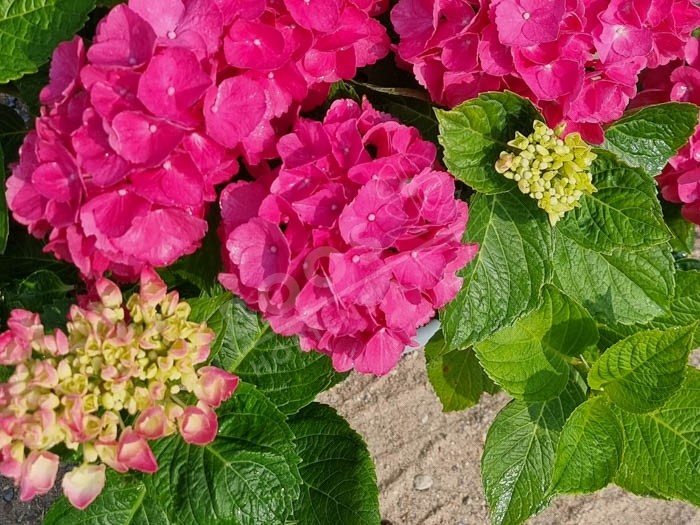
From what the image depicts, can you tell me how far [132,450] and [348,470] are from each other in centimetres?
47

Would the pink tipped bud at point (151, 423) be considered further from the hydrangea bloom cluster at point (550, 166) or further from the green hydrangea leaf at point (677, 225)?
the green hydrangea leaf at point (677, 225)

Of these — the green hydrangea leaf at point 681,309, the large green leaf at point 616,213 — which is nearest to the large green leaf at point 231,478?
the large green leaf at point 616,213

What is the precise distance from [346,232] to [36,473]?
1.27ft

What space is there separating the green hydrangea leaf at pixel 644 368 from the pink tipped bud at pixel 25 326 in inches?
28.9

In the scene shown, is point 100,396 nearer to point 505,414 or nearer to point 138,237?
point 138,237

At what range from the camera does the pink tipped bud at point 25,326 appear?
0.84 metres

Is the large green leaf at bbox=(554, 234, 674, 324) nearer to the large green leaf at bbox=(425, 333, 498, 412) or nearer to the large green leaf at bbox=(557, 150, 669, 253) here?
the large green leaf at bbox=(557, 150, 669, 253)

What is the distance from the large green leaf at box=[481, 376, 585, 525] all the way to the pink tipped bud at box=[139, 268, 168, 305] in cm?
56

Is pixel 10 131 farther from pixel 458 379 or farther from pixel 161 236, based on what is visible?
pixel 458 379

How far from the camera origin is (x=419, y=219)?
0.86 meters

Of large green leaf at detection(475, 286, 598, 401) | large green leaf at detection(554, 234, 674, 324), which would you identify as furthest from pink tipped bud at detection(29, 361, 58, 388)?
large green leaf at detection(554, 234, 674, 324)

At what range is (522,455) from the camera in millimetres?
1197

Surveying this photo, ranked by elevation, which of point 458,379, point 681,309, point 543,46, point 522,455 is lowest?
point 458,379

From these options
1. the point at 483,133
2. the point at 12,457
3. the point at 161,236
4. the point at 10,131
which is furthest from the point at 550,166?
the point at 10,131
